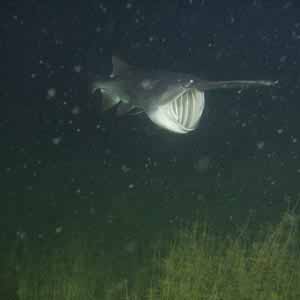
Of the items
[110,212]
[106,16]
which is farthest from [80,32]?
[110,212]

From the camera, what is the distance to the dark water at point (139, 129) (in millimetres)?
11750

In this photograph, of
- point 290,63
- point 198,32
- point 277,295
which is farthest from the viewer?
point 290,63

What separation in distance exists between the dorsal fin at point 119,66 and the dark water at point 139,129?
1116mm

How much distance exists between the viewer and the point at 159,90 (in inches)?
210

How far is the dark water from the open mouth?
0.36m

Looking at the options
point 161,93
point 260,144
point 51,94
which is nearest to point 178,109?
point 161,93

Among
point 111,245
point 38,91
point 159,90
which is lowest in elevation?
point 111,245

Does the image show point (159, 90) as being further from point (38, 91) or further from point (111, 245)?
point (38, 91)

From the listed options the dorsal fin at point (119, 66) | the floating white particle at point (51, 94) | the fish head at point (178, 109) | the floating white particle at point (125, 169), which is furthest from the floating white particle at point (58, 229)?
the floating white particle at point (51, 94)

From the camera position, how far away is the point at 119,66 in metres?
7.01

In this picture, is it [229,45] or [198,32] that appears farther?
[229,45]

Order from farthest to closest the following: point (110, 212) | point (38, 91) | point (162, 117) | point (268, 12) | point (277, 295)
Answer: point (268, 12) → point (38, 91) → point (110, 212) → point (162, 117) → point (277, 295)

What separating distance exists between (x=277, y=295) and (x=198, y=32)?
5914 cm

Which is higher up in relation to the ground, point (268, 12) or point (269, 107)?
point (268, 12)
